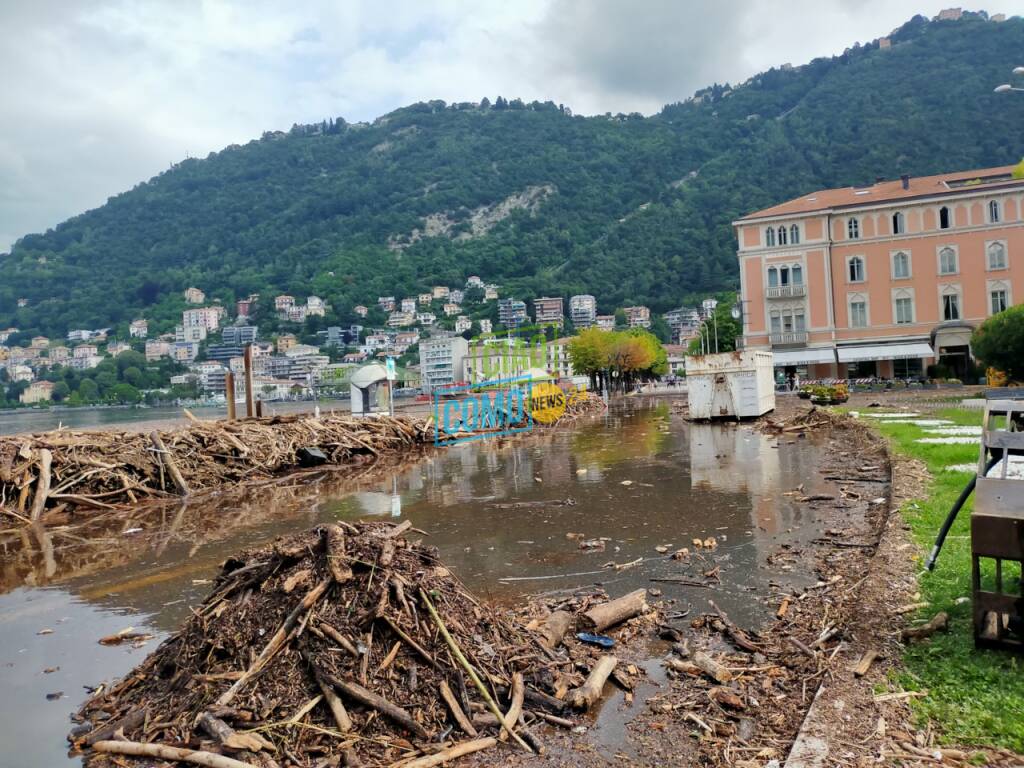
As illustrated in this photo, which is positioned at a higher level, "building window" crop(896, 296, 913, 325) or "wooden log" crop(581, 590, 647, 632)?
"building window" crop(896, 296, 913, 325)

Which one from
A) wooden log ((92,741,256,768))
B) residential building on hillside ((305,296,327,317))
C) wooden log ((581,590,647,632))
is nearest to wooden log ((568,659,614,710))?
wooden log ((581,590,647,632))

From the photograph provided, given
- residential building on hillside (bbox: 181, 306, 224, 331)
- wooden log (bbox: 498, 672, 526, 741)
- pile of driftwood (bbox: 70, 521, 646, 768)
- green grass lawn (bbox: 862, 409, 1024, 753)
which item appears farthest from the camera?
residential building on hillside (bbox: 181, 306, 224, 331)

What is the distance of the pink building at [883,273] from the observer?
47688mm

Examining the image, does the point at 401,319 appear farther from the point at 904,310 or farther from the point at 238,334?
the point at 904,310

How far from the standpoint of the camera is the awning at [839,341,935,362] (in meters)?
47.1

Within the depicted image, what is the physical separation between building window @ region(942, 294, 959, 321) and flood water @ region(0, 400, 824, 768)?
37417 millimetres

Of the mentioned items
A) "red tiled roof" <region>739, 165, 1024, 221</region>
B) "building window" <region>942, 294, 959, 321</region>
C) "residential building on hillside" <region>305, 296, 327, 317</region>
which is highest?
"residential building on hillside" <region>305, 296, 327, 317</region>

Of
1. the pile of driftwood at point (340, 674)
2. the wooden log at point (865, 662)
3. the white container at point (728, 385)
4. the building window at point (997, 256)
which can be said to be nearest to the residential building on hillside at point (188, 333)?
the white container at point (728, 385)

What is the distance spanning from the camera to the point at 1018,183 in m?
46.6

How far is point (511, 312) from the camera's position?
508ft

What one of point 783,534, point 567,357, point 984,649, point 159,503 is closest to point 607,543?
point 783,534

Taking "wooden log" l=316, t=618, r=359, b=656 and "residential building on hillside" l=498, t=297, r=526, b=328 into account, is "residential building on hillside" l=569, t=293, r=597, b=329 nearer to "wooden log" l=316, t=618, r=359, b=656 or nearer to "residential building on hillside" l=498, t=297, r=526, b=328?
"residential building on hillside" l=498, t=297, r=526, b=328

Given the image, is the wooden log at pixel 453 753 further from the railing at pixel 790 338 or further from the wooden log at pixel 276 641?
the railing at pixel 790 338

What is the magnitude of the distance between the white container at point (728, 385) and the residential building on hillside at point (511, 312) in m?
119
